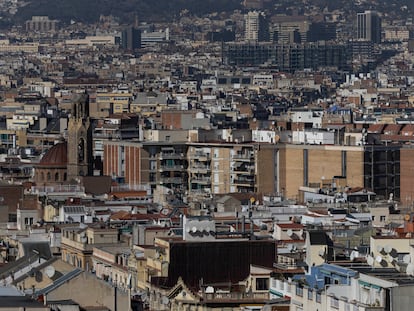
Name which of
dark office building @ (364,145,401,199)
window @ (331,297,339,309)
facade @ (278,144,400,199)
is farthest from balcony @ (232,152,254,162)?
window @ (331,297,339,309)

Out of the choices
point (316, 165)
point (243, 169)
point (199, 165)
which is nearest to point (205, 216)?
point (316, 165)

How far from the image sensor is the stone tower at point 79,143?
77250 mm

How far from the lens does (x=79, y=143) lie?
78.2 metres

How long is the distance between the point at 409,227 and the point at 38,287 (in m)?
10.5

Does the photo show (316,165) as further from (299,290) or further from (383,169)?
(299,290)

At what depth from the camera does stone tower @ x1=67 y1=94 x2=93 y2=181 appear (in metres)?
77.2

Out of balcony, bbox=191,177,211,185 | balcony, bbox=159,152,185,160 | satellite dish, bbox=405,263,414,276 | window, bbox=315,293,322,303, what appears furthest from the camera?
balcony, bbox=159,152,185,160

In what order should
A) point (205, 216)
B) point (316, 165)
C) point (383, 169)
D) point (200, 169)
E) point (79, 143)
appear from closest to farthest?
point (205, 216)
point (79, 143)
point (383, 169)
point (316, 165)
point (200, 169)

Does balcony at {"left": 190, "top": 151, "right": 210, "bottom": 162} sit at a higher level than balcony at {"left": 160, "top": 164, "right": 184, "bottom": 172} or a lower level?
higher

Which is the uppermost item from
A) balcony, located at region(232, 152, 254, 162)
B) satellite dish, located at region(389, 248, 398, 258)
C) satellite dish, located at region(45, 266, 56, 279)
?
balcony, located at region(232, 152, 254, 162)

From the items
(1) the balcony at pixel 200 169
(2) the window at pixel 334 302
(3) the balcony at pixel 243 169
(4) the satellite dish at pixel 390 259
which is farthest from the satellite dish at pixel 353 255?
(1) the balcony at pixel 200 169

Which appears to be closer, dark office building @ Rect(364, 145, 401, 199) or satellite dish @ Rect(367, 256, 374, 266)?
satellite dish @ Rect(367, 256, 374, 266)

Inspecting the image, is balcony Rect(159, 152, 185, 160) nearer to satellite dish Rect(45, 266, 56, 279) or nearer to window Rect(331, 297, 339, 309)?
satellite dish Rect(45, 266, 56, 279)

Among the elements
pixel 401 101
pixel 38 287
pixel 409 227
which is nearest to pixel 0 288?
pixel 38 287
